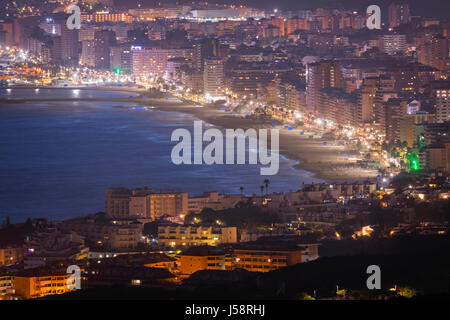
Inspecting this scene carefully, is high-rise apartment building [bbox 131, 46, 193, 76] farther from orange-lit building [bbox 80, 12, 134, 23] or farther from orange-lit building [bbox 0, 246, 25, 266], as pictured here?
orange-lit building [bbox 0, 246, 25, 266]

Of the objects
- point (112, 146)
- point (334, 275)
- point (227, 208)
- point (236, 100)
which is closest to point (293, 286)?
point (334, 275)

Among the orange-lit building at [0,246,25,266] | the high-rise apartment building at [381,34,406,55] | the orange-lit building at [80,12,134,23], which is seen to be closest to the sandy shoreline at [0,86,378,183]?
the orange-lit building at [0,246,25,266]

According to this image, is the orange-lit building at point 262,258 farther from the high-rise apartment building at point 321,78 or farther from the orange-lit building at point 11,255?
the high-rise apartment building at point 321,78

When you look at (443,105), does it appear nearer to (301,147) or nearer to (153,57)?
(301,147)

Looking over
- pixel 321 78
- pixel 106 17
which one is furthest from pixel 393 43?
pixel 106 17
